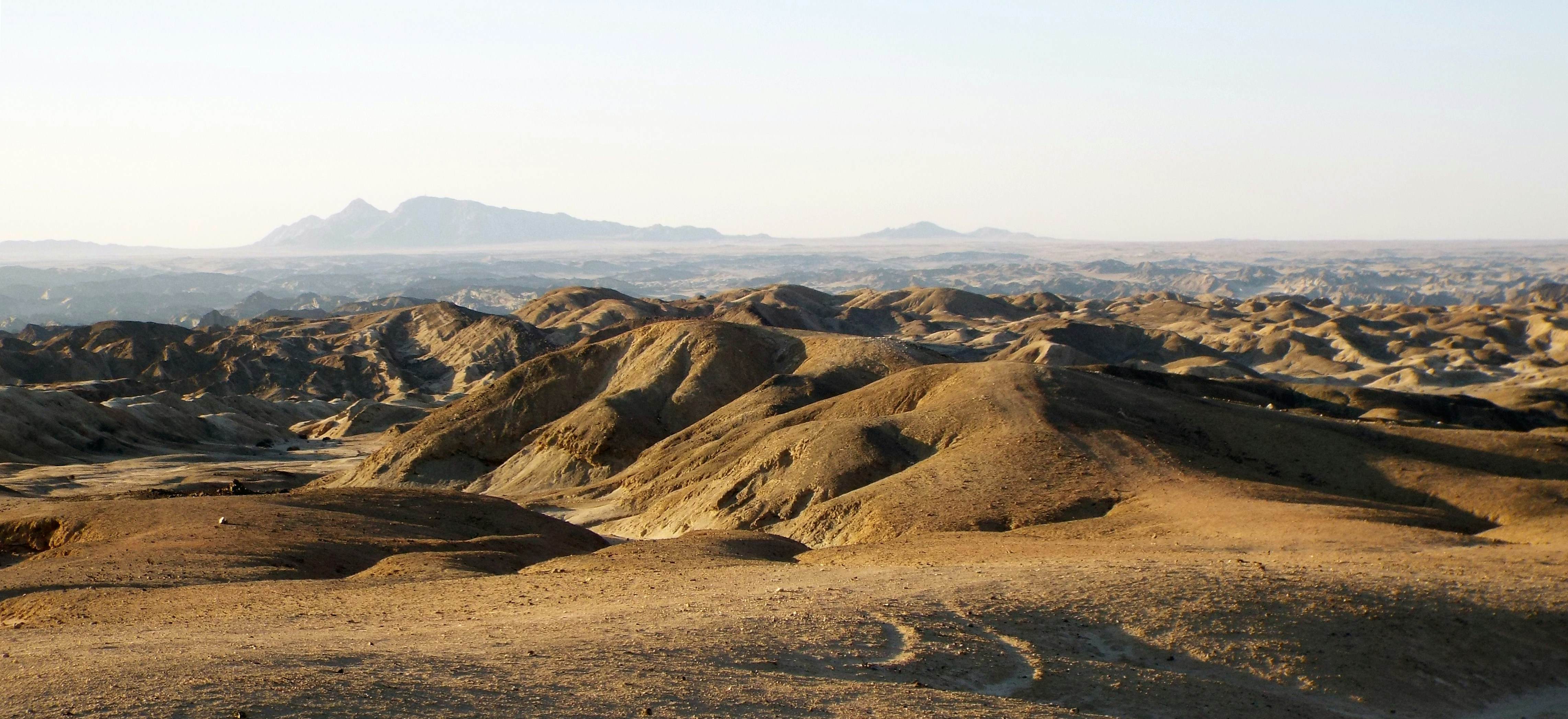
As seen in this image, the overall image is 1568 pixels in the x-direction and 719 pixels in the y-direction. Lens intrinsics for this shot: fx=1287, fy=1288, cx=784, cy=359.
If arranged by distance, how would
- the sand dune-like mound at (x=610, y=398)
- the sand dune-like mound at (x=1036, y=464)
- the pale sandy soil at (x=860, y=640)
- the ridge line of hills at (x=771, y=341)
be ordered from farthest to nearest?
the ridge line of hills at (x=771, y=341), the sand dune-like mound at (x=610, y=398), the sand dune-like mound at (x=1036, y=464), the pale sandy soil at (x=860, y=640)

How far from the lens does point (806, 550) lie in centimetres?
3222

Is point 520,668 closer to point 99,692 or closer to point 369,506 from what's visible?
point 99,692

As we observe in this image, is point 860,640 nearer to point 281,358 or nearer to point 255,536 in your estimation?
point 255,536

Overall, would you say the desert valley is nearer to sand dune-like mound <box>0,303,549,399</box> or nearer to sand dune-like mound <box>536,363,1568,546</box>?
sand dune-like mound <box>536,363,1568,546</box>

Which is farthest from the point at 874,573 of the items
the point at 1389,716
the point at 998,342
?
the point at 998,342

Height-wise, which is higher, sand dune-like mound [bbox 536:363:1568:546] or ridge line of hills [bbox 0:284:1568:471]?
sand dune-like mound [bbox 536:363:1568:546]

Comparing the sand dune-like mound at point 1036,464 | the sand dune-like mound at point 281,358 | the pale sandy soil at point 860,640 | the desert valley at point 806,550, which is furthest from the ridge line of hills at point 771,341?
the pale sandy soil at point 860,640

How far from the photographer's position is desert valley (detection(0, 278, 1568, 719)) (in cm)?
1625

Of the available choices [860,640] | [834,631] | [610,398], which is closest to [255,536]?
[834,631]

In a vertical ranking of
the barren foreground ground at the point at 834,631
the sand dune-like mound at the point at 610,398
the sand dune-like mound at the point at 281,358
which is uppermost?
the barren foreground ground at the point at 834,631

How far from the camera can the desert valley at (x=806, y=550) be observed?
16.2 meters

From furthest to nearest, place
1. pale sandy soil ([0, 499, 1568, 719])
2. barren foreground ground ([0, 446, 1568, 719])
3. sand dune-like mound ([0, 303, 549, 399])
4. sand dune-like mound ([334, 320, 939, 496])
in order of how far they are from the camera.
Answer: sand dune-like mound ([0, 303, 549, 399]), sand dune-like mound ([334, 320, 939, 496]), barren foreground ground ([0, 446, 1568, 719]), pale sandy soil ([0, 499, 1568, 719])

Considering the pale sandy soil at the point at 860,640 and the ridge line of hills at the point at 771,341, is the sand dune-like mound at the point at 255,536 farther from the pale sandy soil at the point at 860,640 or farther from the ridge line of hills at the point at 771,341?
the ridge line of hills at the point at 771,341

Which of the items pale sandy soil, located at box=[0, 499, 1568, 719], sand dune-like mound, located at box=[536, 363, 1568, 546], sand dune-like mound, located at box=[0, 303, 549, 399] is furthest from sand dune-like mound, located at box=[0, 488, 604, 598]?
sand dune-like mound, located at box=[0, 303, 549, 399]
